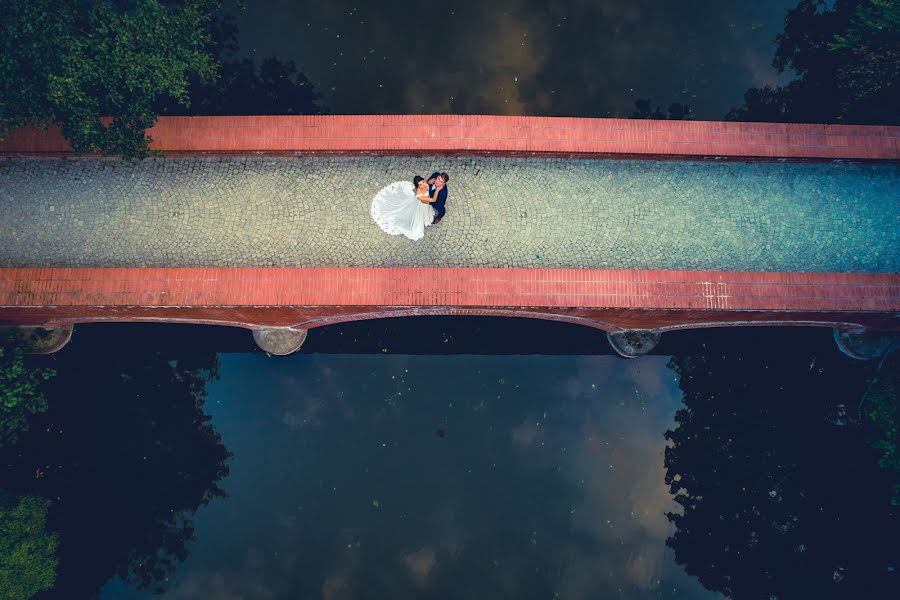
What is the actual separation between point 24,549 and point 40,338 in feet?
12.8

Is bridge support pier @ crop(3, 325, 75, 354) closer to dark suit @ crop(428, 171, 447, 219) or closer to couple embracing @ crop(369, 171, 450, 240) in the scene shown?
couple embracing @ crop(369, 171, 450, 240)

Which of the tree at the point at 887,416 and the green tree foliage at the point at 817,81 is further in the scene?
the green tree foliage at the point at 817,81

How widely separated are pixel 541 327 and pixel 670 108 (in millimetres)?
5831

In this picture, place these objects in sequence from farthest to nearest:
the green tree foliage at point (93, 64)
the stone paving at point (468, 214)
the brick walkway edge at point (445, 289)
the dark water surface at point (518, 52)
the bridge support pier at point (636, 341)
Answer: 1. the dark water surface at point (518, 52)
2. the bridge support pier at point (636, 341)
3. the stone paving at point (468, 214)
4. the brick walkway edge at point (445, 289)
5. the green tree foliage at point (93, 64)

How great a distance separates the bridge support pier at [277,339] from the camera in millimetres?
10547

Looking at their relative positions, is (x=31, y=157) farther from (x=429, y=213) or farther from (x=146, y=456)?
(x=429, y=213)

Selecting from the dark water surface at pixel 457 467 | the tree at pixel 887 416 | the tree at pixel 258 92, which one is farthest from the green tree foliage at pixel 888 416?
the tree at pixel 258 92

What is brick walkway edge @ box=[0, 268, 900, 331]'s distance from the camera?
7.64m

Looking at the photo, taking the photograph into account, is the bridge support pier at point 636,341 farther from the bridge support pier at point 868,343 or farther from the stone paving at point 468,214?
the bridge support pier at point 868,343

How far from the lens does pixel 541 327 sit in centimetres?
1097

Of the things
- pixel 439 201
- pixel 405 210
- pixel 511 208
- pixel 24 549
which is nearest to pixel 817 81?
pixel 511 208

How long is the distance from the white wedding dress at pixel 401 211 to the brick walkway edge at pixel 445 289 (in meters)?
1.07

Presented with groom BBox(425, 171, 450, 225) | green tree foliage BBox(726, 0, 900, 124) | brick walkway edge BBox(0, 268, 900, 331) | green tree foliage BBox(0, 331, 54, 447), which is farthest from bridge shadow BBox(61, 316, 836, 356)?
green tree foliage BBox(726, 0, 900, 124)

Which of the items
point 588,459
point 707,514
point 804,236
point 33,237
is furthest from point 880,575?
point 33,237
